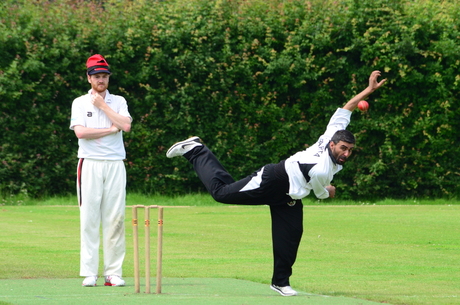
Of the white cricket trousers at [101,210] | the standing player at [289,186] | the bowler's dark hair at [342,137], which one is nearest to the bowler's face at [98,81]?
the white cricket trousers at [101,210]

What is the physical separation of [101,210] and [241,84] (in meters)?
10.6

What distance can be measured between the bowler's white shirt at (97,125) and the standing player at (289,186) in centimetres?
86

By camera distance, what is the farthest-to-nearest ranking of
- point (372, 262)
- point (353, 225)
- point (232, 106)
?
point (232, 106) < point (353, 225) < point (372, 262)

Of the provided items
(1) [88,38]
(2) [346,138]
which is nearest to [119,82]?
(1) [88,38]

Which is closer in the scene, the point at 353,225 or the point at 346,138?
the point at 346,138

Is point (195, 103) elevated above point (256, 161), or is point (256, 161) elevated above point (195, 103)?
point (195, 103)

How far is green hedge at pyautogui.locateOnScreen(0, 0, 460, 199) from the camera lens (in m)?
16.8

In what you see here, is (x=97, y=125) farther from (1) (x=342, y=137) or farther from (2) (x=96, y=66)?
(1) (x=342, y=137)

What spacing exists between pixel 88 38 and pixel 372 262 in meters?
9.50

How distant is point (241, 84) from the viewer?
58.0 ft

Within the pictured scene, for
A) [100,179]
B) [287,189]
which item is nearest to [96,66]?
[100,179]

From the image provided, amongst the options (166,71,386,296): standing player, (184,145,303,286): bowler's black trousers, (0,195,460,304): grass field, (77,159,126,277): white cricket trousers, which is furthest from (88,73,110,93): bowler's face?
(0,195,460,304): grass field

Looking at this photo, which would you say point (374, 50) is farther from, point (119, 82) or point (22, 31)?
point (22, 31)

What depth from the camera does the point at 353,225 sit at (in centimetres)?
1330
